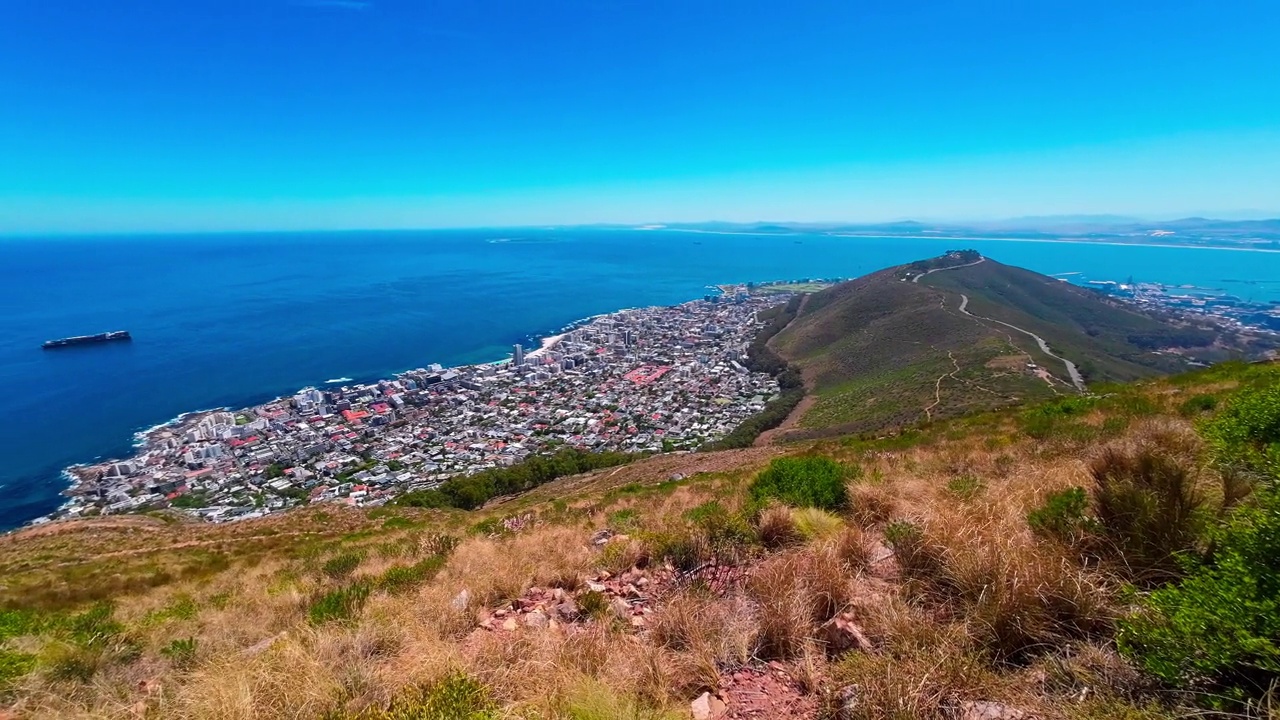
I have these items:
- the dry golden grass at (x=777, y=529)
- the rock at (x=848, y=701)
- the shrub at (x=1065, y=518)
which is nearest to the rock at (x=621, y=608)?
the dry golden grass at (x=777, y=529)

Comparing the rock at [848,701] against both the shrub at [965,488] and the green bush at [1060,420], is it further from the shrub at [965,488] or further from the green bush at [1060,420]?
the green bush at [1060,420]

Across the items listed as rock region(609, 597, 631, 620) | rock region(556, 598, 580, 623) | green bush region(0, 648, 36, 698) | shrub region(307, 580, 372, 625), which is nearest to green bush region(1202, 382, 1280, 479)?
rock region(609, 597, 631, 620)

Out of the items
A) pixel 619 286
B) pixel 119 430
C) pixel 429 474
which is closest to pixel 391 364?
pixel 119 430

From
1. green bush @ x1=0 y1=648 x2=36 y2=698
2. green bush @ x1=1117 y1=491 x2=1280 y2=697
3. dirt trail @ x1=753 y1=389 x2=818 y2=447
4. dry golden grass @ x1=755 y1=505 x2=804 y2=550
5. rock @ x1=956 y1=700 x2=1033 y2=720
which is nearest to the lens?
green bush @ x1=1117 y1=491 x2=1280 y2=697

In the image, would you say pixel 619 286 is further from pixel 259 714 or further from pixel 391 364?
pixel 259 714

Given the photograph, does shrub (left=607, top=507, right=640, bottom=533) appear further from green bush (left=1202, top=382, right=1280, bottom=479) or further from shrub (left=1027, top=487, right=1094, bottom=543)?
green bush (left=1202, top=382, right=1280, bottom=479)

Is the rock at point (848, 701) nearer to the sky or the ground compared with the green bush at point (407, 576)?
nearer to the sky

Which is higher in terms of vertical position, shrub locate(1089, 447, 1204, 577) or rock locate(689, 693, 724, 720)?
shrub locate(1089, 447, 1204, 577)
